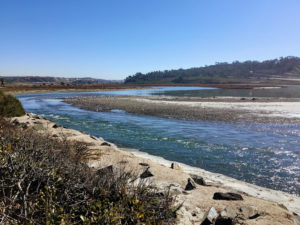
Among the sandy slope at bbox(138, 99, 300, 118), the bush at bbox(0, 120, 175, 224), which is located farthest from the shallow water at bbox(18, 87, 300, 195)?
the sandy slope at bbox(138, 99, 300, 118)

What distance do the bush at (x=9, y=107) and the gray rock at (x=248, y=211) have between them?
16954 millimetres

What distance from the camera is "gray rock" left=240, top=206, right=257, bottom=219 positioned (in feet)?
15.1

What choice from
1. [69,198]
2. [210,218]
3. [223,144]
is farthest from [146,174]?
[223,144]

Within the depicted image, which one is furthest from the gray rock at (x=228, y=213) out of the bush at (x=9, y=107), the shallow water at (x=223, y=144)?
the bush at (x=9, y=107)

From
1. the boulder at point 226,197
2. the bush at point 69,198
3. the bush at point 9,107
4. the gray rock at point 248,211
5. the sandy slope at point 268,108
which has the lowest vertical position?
the boulder at point 226,197

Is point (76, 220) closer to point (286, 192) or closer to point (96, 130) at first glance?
point (286, 192)

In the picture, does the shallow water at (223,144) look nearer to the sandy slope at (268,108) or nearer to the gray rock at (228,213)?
the gray rock at (228,213)

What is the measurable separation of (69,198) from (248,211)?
350 centimetres

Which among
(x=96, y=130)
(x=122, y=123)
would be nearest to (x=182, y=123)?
(x=122, y=123)

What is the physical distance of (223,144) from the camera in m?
12.1

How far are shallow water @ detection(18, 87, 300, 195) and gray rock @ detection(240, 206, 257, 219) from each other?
123 inches

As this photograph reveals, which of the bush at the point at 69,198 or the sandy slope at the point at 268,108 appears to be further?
the sandy slope at the point at 268,108

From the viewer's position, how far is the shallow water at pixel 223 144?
851cm

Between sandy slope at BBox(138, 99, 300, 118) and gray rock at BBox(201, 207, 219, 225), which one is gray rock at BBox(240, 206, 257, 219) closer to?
gray rock at BBox(201, 207, 219, 225)
